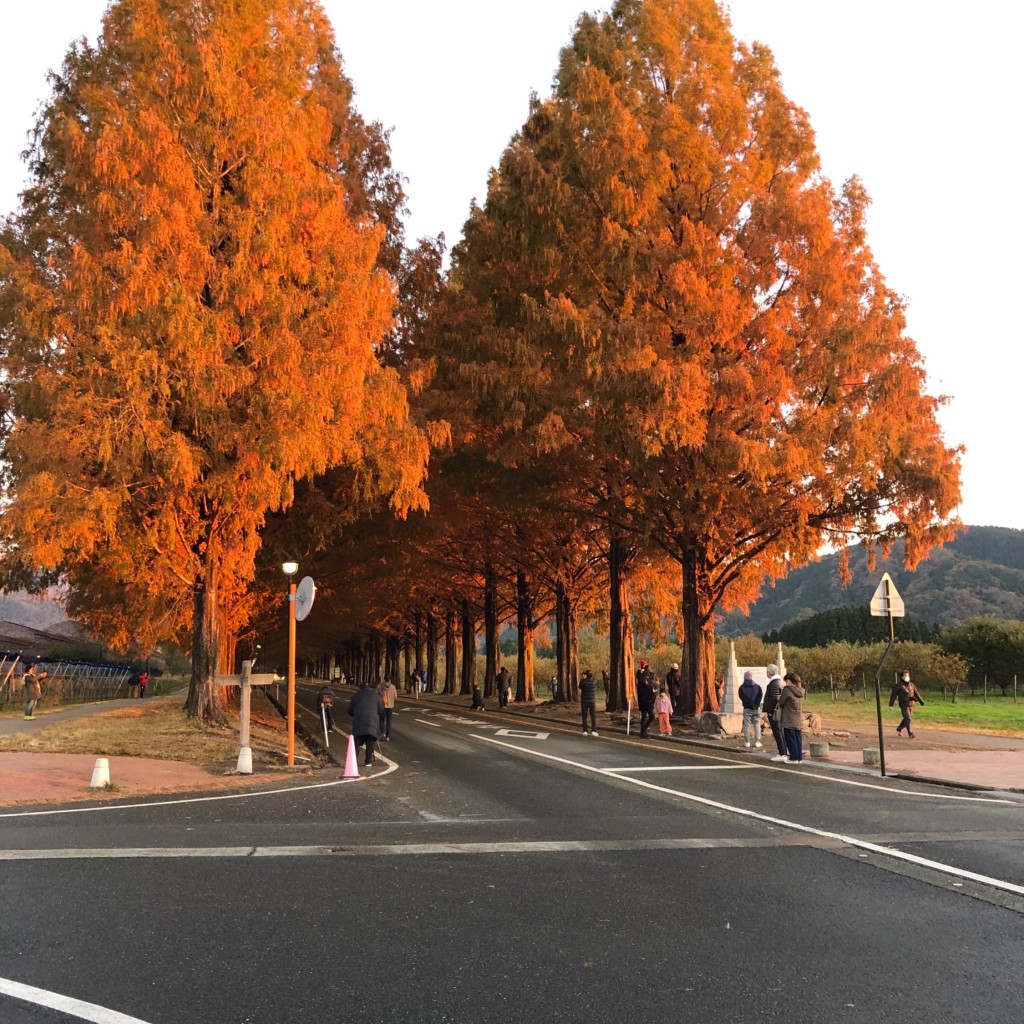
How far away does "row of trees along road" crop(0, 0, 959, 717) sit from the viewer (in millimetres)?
14711

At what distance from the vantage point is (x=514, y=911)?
5.27 m

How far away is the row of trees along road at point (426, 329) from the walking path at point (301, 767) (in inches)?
134

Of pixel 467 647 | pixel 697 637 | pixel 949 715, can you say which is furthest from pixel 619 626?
pixel 467 647

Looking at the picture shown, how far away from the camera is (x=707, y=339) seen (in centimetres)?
1817

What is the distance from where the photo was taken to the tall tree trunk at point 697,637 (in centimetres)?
2103

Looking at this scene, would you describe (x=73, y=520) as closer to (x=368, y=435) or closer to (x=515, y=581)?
(x=368, y=435)

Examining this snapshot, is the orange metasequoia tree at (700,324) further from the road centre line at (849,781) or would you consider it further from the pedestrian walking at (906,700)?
the road centre line at (849,781)

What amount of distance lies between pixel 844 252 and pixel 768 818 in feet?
49.9

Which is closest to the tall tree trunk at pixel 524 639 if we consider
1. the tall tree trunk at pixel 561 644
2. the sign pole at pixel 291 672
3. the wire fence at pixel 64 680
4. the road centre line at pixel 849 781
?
the tall tree trunk at pixel 561 644

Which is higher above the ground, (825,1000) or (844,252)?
(844,252)

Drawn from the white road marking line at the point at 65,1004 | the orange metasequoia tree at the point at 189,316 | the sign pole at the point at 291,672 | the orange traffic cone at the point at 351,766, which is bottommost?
the orange traffic cone at the point at 351,766

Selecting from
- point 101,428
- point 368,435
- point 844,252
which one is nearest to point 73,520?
point 101,428

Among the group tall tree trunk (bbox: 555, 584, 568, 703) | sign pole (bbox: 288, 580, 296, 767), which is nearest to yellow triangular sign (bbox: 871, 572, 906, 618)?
sign pole (bbox: 288, 580, 296, 767)

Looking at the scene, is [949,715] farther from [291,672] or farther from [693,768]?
[291,672]
